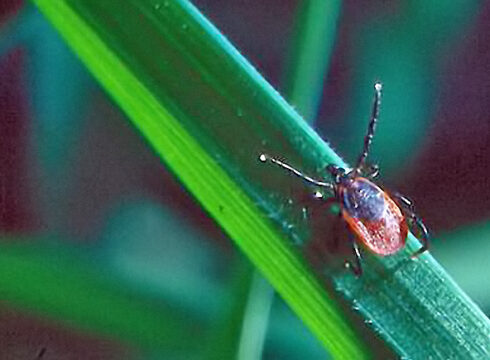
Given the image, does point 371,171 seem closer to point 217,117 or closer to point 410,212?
point 410,212

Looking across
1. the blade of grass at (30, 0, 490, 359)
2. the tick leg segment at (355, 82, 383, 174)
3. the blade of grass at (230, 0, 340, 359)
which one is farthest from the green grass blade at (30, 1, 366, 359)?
the blade of grass at (230, 0, 340, 359)

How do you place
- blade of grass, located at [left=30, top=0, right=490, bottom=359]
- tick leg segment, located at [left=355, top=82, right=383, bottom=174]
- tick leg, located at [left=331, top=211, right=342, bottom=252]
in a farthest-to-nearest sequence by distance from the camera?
tick leg segment, located at [left=355, top=82, right=383, bottom=174], tick leg, located at [left=331, top=211, right=342, bottom=252], blade of grass, located at [left=30, top=0, right=490, bottom=359]

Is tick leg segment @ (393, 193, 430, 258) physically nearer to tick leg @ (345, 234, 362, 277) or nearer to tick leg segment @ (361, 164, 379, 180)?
tick leg segment @ (361, 164, 379, 180)

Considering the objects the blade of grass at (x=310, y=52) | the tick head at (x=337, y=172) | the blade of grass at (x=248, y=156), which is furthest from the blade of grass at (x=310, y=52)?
the blade of grass at (x=248, y=156)

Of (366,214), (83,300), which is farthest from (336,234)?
(83,300)

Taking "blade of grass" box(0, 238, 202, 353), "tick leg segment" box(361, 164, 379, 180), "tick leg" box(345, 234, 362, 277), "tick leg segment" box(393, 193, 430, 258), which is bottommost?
"tick leg" box(345, 234, 362, 277)

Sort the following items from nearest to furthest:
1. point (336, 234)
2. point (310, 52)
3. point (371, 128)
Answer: point (336, 234), point (371, 128), point (310, 52)
